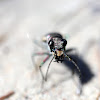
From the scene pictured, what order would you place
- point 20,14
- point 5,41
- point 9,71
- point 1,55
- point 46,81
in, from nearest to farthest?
point 46,81, point 9,71, point 1,55, point 5,41, point 20,14

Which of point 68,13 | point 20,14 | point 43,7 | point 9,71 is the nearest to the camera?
point 9,71

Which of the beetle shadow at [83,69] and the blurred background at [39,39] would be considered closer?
the blurred background at [39,39]

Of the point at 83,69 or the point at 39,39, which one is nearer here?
the point at 83,69

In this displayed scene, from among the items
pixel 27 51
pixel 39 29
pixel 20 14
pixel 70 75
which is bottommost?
pixel 70 75

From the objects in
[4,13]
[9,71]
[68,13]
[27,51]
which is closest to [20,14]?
[4,13]

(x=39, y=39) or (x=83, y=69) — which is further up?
(x=39, y=39)

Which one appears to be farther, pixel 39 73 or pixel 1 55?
pixel 1 55

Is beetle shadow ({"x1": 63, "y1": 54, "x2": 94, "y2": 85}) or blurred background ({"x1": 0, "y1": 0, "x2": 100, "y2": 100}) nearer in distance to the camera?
blurred background ({"x1": 0, "y1": 0, "x2": 100, "y2": 100})

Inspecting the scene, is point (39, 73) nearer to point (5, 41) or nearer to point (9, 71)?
point (9, 71)
